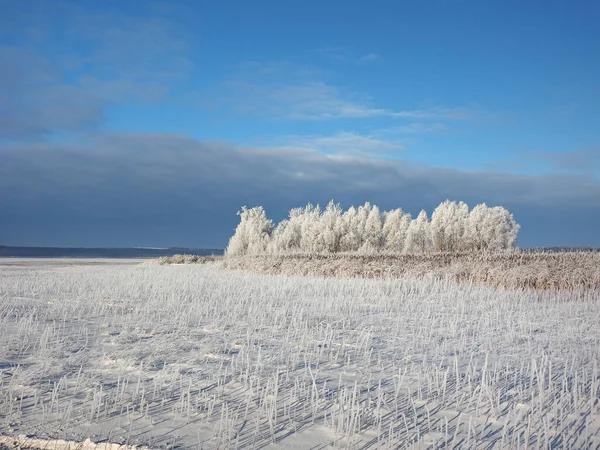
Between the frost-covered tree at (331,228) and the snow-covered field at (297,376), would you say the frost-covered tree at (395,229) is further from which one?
the snow-covered field at (297,376)

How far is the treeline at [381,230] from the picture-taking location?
57.7 metres

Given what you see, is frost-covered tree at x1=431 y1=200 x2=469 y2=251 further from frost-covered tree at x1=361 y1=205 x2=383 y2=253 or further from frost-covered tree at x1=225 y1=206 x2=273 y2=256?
frost-covered tree at x1=225 y1=206 x2=273 y2=256

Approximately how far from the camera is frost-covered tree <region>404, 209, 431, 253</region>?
61.9 metres

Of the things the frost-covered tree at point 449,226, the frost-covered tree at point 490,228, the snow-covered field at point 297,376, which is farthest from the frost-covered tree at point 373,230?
the snow-covered field at point 297,376

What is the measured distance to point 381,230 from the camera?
212 ft

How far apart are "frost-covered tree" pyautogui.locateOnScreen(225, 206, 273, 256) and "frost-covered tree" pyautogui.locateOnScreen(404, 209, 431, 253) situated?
1709 centimetres

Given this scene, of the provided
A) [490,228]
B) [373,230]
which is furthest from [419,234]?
[490,228]

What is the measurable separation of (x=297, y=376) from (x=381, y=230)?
58988mm

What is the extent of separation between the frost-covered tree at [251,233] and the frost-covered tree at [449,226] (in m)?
21.9

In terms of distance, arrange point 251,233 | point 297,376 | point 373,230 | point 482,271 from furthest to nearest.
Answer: point 373,230, point 251,233, point 482,271, point 297,376

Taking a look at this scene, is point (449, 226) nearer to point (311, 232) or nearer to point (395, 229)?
point (395, 229)

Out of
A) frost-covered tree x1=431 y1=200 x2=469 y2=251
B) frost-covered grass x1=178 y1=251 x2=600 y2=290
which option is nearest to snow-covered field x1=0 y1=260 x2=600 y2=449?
frost-covered grass x1=178 y1=251 x2=600 y2=290

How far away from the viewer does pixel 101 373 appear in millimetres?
6551

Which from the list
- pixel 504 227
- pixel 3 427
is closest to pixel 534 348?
pixel 3 427
